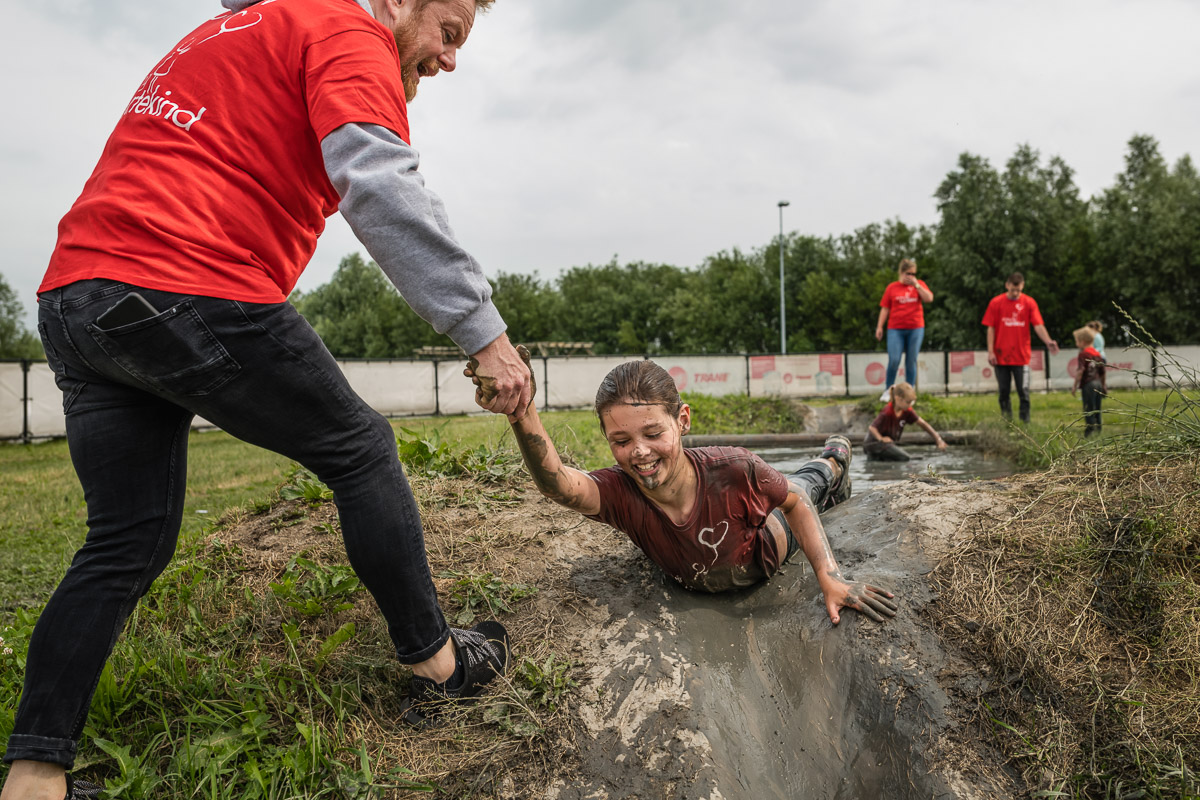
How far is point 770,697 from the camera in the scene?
2.69m

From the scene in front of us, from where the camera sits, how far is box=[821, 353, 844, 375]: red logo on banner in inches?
923

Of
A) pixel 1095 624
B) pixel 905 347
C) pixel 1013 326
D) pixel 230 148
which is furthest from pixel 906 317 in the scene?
pixel 230 148

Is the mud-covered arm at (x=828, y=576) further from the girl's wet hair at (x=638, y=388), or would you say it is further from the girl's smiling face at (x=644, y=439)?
the girl's wet hair at (x=638, y=388)

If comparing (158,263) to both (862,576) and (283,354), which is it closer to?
(283,354)

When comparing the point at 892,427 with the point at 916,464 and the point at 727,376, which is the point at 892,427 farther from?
the point at 727,376

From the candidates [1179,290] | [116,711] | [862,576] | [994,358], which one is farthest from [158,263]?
[1179,290]

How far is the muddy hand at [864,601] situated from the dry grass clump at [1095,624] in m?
0.23

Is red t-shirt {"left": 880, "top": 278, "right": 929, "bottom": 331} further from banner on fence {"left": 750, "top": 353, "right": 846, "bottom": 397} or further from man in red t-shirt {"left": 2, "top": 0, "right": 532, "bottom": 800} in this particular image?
banner on fence {"left": 750, "top": 353, "right": 846, "bottom": 397}

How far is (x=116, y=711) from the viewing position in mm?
2373

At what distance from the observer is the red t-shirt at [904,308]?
33.2 ft

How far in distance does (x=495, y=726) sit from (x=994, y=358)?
950cm

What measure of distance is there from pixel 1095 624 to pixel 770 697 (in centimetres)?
122

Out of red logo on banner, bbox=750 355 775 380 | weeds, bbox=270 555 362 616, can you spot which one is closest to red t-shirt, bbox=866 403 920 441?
weeds, bbox=270 555 362 616

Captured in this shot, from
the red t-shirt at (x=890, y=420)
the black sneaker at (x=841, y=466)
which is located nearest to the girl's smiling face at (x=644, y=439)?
the black sneaker at (x=841, y=466)
